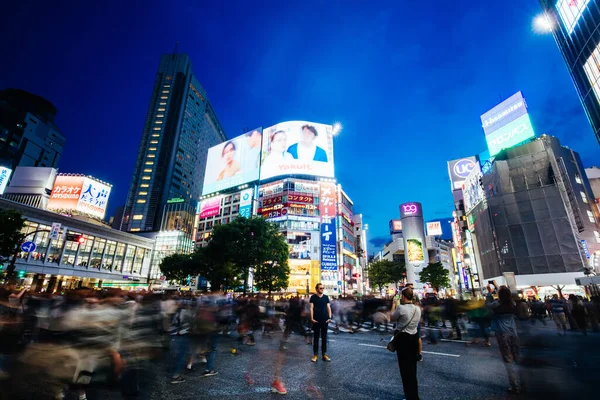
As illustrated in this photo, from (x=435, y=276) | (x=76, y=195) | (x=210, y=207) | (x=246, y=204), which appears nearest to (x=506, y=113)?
(x=435, y=276)

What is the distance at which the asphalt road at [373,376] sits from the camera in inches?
200

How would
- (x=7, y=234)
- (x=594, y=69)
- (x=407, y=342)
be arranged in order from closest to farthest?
1. (x=407, y=342)
2. (x=7, y=234)
3. (x=594, y=69)

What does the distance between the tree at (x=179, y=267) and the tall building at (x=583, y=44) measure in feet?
171

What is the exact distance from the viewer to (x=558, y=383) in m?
5.75

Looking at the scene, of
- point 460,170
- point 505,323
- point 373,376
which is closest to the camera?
point 505,323

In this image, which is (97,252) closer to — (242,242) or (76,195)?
(76,195)

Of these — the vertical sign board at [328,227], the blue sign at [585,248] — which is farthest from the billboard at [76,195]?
the blue sign at [585,248]

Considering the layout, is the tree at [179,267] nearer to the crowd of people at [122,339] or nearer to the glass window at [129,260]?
the glass window at [129,260]

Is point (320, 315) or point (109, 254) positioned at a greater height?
point (109, 254)

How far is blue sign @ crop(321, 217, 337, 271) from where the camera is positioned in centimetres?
4947

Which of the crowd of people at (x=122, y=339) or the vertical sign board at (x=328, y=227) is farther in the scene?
the vertical sign board at (x=328, y=227)

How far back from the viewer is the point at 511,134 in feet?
122

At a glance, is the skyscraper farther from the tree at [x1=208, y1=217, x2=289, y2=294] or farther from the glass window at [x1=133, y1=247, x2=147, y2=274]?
the tree at [x1=208, y1=217, x2=289, y2=294]

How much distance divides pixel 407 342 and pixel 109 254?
227ft
